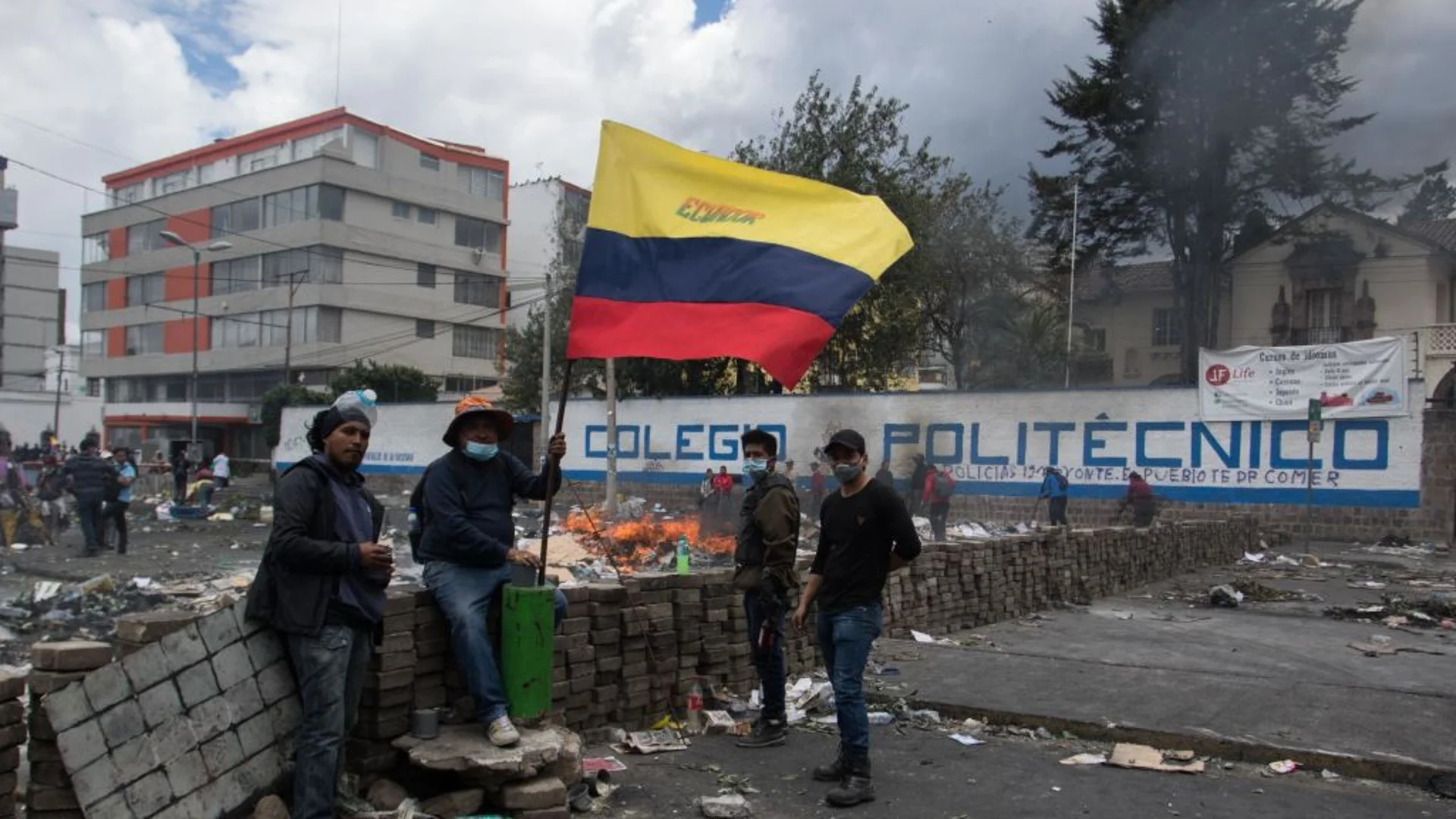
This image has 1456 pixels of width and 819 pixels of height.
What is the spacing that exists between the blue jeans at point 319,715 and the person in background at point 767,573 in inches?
98.7

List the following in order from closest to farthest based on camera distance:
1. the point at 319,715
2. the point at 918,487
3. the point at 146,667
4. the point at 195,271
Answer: the point at 146,667, the point at 319,715, the point at 918,487, the point at 195,271

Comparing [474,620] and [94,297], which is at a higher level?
[94,297]

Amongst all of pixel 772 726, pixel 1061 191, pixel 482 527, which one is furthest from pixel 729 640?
pixel 1061 191

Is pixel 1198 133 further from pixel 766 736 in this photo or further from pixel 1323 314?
pixel 766 736

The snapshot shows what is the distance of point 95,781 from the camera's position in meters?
3.81

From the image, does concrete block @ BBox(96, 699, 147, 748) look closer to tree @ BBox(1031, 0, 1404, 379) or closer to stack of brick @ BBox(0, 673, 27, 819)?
stack of brick @ BBox(0, 673, 27, 819)

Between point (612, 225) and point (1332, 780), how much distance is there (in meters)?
4.81

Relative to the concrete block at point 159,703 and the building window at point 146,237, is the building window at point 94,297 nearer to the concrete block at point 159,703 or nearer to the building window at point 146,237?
the building window at point 146,237

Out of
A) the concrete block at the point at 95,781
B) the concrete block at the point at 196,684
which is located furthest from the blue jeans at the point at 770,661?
the concrete block at the point at 95,781

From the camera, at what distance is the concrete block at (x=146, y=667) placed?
3.96m

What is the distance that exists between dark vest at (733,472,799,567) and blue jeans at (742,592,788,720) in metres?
0.21

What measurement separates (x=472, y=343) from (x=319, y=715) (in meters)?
55.2

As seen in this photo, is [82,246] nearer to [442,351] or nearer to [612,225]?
[442,351]

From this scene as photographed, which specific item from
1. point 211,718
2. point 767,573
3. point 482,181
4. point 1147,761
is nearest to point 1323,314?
→ point 1147,761
